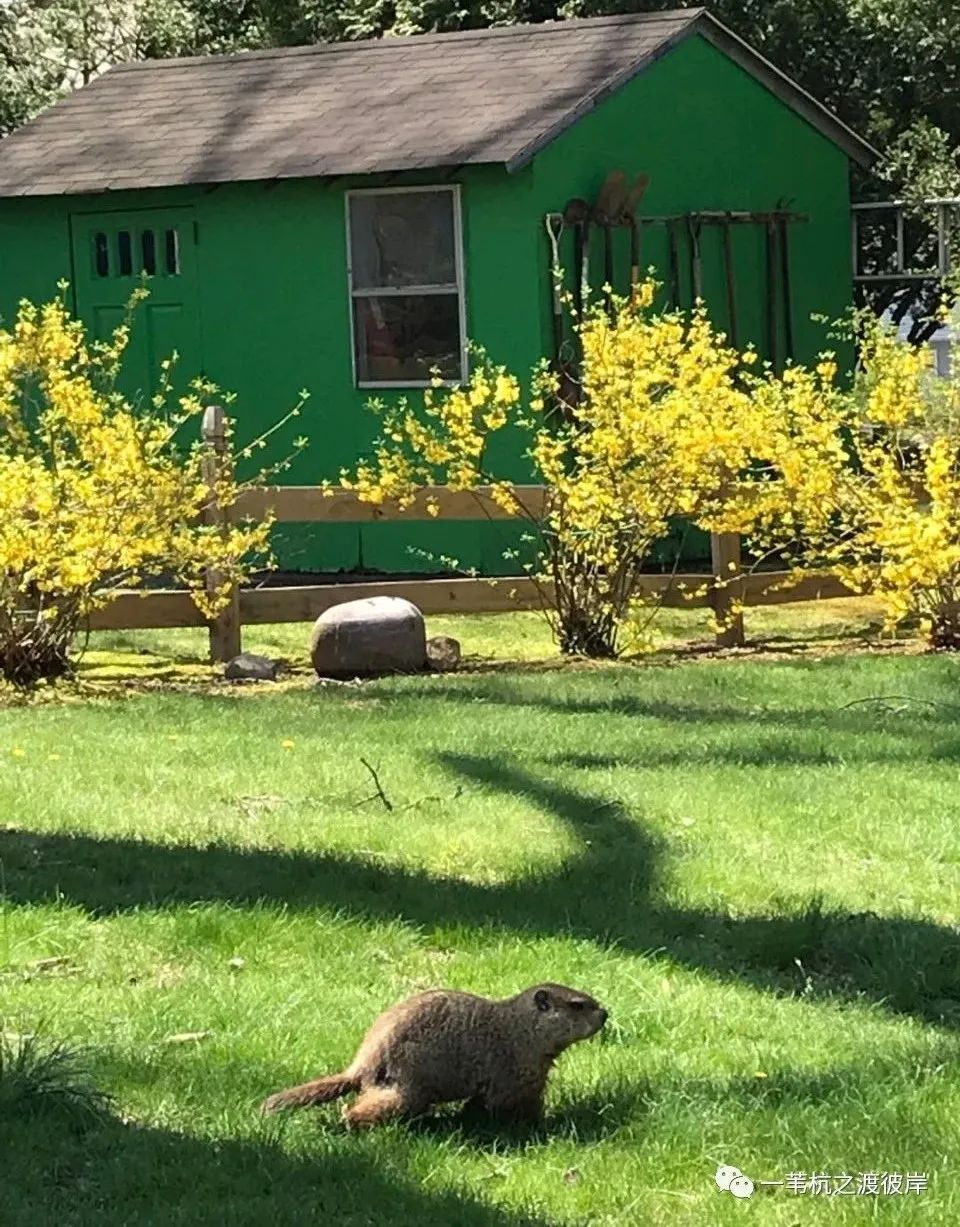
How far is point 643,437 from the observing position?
1198cm

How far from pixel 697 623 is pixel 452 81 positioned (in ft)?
18.9

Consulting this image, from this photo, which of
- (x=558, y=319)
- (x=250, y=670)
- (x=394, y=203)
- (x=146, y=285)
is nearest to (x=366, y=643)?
(x=250, y=670)

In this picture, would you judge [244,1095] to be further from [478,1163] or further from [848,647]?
[848,647]

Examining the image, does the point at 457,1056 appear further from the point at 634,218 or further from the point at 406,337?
the point at 634,218

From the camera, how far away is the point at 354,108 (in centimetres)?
1745

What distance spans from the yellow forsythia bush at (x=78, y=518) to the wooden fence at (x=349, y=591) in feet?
0.64

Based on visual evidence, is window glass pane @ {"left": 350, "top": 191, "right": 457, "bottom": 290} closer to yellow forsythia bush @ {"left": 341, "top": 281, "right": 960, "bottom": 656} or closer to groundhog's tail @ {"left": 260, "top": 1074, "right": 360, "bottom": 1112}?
yellow forsythia bush @ {"left": 341, "top": 281, "right": 960, "bottom": 656}

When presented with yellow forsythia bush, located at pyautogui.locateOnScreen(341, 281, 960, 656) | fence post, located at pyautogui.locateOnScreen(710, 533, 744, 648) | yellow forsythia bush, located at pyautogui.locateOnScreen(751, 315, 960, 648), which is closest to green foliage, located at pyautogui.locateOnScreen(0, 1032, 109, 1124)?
yellow forsythia bush, located at pyautogui.locateOnScreen(341, 281, 960, 656)

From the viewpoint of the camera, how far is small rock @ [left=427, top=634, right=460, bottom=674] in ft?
40.1

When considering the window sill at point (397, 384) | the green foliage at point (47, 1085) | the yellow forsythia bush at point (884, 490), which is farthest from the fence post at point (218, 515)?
the green foliage at point (47, 1085)

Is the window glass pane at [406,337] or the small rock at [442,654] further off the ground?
the window glass pane at [406,337]

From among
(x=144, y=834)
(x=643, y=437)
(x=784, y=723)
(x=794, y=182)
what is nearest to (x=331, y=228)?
(x=794, y=182)

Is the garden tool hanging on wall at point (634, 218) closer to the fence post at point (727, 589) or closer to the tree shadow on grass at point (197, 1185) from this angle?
the fence post at point (727, 589)

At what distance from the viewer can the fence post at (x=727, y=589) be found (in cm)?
1292
